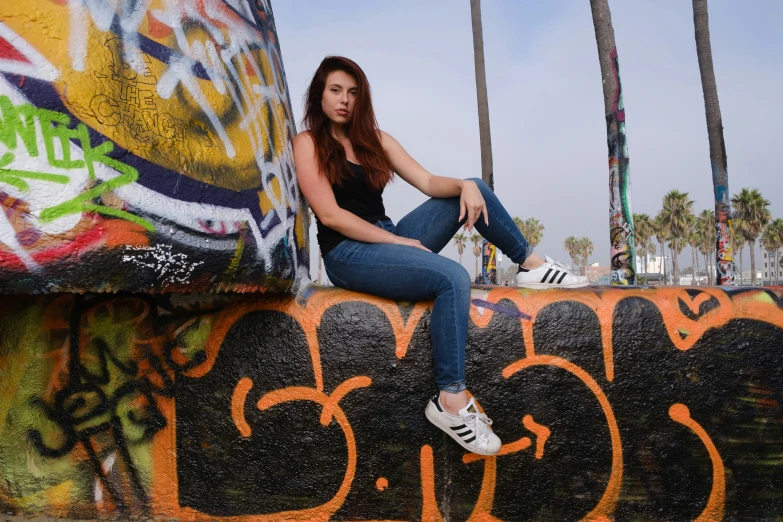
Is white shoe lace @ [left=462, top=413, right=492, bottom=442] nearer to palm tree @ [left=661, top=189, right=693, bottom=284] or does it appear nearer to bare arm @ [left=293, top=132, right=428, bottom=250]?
bare arm @ [left=293, top=132, right=428, bottom=250]

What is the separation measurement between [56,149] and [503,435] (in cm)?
204

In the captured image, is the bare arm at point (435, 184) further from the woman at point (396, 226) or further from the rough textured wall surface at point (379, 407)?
the rough textured wall surface at point (379, 407)

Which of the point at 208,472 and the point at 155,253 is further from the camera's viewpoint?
the point at 208,472

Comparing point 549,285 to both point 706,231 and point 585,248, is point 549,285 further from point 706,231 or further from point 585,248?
point 585,248

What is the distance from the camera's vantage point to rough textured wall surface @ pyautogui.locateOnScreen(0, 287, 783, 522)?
238cm

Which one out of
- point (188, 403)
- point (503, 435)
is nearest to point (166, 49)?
point (188, 403)

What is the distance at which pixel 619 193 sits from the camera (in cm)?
883

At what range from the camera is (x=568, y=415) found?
94.0 inches

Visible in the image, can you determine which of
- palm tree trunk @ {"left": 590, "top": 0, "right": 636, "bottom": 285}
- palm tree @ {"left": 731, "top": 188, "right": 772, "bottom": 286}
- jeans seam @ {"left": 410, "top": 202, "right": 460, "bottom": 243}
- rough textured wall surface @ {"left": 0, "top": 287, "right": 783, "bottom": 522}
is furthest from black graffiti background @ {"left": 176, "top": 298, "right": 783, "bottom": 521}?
palm tree @ {"left": 731, "top": 188, "right": 772, "bottom": 286}

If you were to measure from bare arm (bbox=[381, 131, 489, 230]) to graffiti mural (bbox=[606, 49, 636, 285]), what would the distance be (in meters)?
6.84

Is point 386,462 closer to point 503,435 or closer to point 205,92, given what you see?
point 503,435

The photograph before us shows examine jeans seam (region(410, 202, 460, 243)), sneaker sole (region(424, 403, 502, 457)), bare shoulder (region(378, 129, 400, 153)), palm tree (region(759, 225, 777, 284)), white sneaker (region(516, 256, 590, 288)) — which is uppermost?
palm tree (region(759, 225, 777, 284))

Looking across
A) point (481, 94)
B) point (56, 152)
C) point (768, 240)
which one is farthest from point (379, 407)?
point (768, 240)

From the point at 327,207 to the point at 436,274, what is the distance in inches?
23.5
